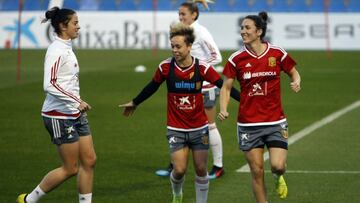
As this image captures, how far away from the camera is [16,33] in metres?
40.4

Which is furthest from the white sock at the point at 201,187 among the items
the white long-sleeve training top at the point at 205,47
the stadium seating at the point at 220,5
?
the stadium seating at the point at 220,5

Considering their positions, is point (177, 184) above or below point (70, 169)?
below

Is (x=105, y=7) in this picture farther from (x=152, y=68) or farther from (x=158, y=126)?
(x=158, y=126)

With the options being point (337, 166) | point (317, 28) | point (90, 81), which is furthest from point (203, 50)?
point (317, 28)

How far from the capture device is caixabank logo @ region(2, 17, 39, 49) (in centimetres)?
4028

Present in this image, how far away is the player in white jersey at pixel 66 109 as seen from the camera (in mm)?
11297

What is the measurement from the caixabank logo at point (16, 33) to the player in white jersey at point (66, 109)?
95.5 ft

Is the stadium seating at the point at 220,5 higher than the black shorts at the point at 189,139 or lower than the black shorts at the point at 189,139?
higher

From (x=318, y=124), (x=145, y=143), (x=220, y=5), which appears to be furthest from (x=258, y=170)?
(x=220, y=5)

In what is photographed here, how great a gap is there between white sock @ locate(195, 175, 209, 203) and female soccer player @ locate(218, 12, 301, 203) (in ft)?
2.14

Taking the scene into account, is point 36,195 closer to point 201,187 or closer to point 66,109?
point 66,109

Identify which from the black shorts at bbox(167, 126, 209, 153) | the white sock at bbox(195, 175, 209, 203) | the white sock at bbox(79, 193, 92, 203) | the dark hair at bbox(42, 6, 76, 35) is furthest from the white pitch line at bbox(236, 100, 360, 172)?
the dark hair at bbox(42, 6, 76, 35)

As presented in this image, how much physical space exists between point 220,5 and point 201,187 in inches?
1159

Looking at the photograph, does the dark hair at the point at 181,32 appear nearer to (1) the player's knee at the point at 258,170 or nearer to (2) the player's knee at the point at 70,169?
(1) the player's knee at the point at 258,170
